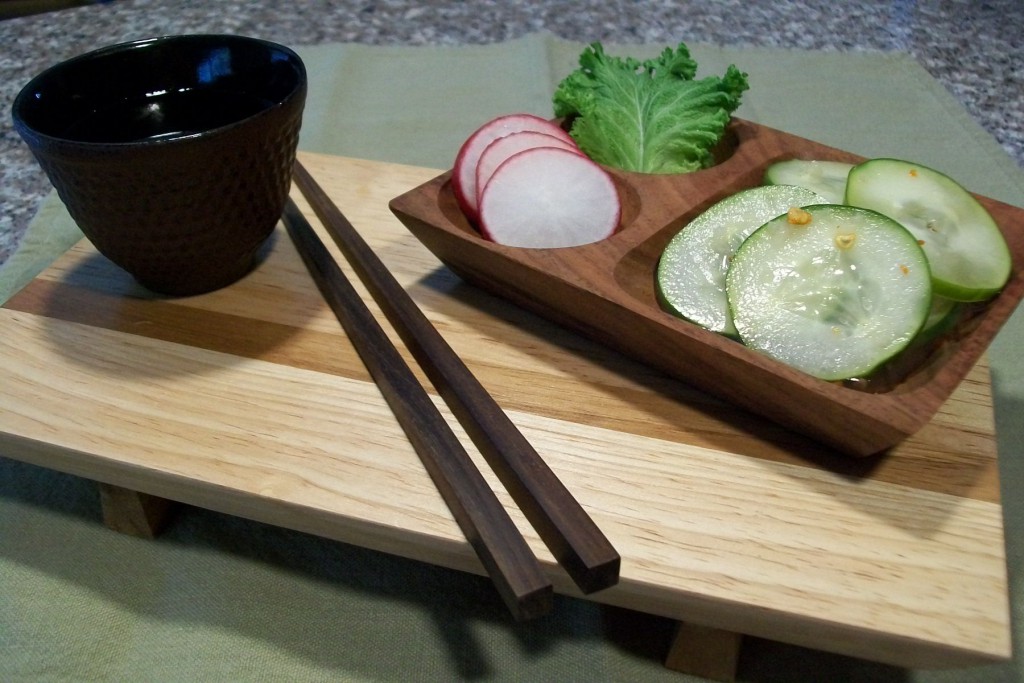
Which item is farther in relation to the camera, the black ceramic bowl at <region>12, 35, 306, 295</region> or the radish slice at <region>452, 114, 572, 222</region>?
the radish slice at <region>452, 114, 572, 222</region>

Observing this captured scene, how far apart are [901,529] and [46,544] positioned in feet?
3.03

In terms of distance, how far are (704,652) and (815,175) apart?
60 centimetres

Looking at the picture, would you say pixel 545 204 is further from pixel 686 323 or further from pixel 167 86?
pixel 167 86

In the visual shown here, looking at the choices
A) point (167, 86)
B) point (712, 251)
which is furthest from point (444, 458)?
point (167, 86)

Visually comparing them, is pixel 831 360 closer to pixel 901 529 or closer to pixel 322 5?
pixel 901 529

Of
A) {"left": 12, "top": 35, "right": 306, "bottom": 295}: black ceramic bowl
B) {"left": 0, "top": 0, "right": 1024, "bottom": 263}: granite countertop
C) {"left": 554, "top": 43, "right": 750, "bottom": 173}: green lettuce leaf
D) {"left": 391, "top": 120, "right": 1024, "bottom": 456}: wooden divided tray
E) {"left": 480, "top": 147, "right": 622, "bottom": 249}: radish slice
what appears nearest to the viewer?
{"left": 391, "top": 120, "right": 1024, "bottom": 456}: wooden divided tray

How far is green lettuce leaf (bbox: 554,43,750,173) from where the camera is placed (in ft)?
3.69

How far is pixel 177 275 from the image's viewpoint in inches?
38.2

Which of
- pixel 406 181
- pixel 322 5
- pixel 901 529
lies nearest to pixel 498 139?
pixel 406 181

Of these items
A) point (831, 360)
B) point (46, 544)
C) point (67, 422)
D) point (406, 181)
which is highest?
point (831, 360)

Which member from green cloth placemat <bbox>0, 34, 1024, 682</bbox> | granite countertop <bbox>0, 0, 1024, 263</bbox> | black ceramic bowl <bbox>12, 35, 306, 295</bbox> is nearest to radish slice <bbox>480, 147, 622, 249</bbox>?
black ceramic bowl <bbox>12, 35, 306, 295</bbox>

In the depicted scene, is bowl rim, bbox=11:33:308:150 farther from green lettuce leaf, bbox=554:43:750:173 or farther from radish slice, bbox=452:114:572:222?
green lettuce leaf, bbox=554:43:750:173

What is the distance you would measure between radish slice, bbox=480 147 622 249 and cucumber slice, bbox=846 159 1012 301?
0.29 m

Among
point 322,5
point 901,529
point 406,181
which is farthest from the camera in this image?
point 322,5
